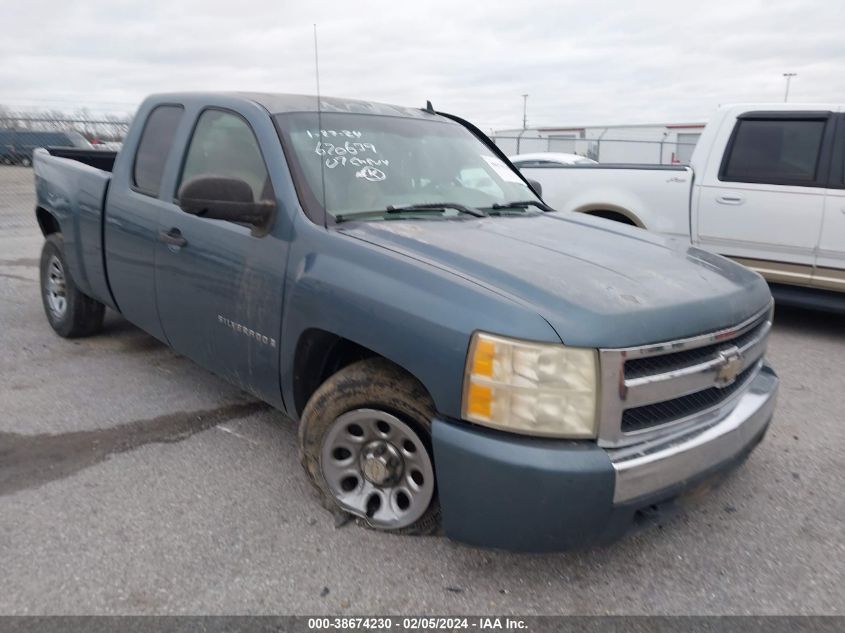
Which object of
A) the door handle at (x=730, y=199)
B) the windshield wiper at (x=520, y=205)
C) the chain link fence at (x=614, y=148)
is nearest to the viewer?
the windshield wiper at (x=520, y=205)

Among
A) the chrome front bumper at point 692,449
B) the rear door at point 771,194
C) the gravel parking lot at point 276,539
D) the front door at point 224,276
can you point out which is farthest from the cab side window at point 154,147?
the rear door at point 771,194

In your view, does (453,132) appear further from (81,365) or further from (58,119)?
(58,119)

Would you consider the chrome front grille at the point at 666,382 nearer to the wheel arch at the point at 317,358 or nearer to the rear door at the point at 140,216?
the wheel arch at the point at 317,358

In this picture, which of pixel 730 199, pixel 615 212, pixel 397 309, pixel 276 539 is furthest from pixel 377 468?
pixel 615 212

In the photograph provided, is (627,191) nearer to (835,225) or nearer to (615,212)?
(615,212)

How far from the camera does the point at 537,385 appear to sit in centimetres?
224

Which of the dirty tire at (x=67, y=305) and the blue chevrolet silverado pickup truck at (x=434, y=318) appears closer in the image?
the blue chevrolet silverado pickup truck at (x=434, y=318)

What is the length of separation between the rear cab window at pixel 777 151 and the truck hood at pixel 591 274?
3164mm

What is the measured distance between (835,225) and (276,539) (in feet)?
16.8

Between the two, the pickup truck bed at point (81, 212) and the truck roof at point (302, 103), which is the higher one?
the truck roof at point (302, 103)

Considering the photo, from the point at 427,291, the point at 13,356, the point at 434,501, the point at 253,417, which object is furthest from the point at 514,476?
the point at 13,356

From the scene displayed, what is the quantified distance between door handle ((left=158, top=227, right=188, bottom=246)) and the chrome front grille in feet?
7.45

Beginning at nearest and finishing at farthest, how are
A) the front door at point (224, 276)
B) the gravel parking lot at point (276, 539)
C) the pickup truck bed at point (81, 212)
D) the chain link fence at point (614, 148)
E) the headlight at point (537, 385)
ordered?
the headlight at point (537, 385) < the gravel parking lot at point (276, 539) < the front door at point (224, 276) < the pickup truck bed at point (81, 212) < the chain link fence at point (614, 148)

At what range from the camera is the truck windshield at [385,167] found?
3.16 m
